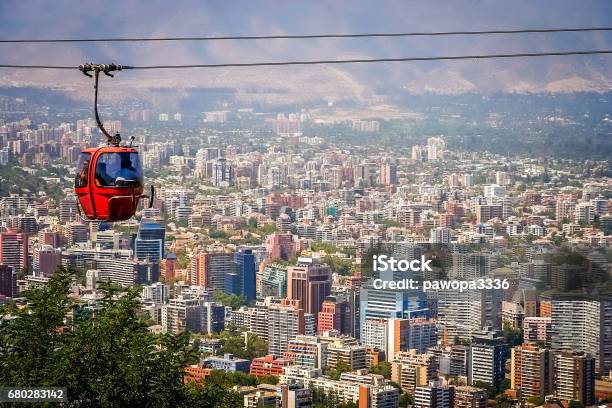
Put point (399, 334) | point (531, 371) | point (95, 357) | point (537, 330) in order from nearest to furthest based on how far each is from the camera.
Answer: point (95, 357) < point (531, 371) < point (537, 330) < point (399, 334)

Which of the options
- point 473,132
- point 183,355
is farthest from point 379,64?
point 183,355

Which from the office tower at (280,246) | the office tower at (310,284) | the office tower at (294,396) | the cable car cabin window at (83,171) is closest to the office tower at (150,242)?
the office tower at (280,246)

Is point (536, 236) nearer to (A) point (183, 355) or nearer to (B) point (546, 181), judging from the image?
(B) point (546, 181)

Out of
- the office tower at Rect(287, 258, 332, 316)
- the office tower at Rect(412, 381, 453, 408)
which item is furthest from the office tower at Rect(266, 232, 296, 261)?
the office tower at Rect(412, 381, 453, 408)

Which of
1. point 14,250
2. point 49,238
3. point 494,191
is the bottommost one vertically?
point 14,250

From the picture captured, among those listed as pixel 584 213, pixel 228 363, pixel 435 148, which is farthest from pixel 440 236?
pixel 228 363

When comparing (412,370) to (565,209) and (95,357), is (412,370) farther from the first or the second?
(565,209)

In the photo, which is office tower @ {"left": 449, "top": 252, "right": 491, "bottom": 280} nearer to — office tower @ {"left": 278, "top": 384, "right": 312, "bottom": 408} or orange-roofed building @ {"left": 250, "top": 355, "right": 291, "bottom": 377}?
orange-roofed building @ {"left": 250, "top": 355, "right": 291, "bottom": 377}
